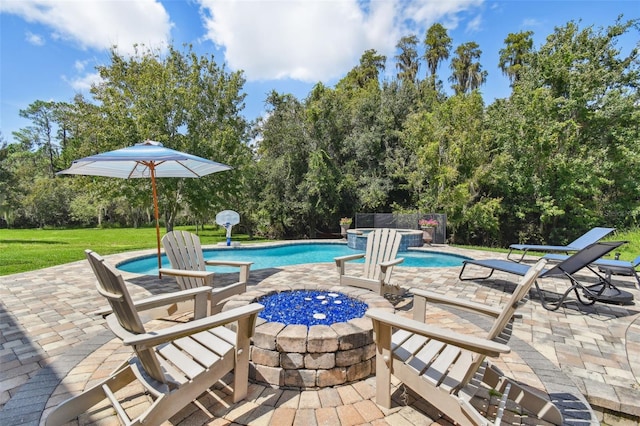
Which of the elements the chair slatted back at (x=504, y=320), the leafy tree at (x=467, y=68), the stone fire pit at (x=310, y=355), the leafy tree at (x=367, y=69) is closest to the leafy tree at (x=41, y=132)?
the leafy tree at (x=367, y=69)

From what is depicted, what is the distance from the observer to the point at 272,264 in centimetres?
877

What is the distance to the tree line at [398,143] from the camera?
11.6 m

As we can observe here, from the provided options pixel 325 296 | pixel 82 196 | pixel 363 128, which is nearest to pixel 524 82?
pixel 363 128

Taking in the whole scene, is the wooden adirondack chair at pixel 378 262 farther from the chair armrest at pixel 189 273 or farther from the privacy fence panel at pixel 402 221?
the privacy fence panel at pixel 402 221

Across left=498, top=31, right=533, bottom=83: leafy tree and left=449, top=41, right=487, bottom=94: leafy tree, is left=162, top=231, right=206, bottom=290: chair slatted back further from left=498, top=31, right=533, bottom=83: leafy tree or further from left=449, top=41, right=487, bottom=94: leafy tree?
left=449, top=41, right=487, bottom=94: leafy tree

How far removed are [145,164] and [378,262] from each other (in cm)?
409

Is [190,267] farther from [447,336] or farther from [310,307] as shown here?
[447,336]

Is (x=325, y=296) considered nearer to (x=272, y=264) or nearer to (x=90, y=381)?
(x=90, y=381)

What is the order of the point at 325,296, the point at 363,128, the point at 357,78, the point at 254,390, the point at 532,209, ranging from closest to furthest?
the point at 254,390 → the point at 325,296 → the point at 532,209 → the point at 363,128 → the point at 357,78

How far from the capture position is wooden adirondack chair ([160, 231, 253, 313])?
3.16 metres

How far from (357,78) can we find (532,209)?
14.2 meters

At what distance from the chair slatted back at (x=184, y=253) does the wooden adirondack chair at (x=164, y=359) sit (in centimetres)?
128

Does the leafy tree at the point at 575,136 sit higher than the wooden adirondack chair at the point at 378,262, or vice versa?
the leafy tree at the point at 575,136

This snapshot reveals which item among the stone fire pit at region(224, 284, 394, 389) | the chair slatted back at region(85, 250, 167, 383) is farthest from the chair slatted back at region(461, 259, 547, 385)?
the chair slatted back at region(85, 250, 167, 383)
